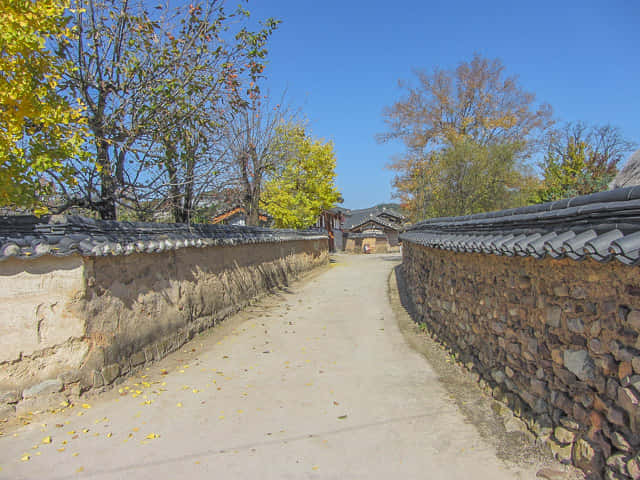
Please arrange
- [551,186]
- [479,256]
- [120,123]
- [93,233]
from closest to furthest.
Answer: [93,233] < [479,256] < [120,123] < [551,186]

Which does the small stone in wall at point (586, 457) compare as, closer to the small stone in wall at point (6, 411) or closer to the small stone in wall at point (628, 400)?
the small stone in wall at point (628, 400)

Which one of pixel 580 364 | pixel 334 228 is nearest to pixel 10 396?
pixel 580 364

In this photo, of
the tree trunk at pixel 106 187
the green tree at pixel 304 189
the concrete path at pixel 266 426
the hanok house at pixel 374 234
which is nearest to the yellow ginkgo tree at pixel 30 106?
the tree trunk at pixel 106 187

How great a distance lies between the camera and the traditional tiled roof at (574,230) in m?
2.31

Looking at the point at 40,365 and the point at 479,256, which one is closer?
the point at 40,365

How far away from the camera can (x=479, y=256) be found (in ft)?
16.4

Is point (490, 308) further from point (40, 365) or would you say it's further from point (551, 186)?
point (551, 186)

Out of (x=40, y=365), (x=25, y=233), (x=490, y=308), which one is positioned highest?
(x=25, y=233)

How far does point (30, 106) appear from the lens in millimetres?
4273

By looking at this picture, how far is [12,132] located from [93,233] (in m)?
1.22

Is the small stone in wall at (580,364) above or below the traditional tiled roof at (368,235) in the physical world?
below

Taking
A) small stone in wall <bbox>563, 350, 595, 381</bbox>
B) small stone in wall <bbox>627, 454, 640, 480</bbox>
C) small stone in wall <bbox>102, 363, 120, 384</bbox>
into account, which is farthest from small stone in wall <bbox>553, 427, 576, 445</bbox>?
small stone in wall <bbox>102, 363, 120, 384</bbox>

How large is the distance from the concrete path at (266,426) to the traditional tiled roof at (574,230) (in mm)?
1719

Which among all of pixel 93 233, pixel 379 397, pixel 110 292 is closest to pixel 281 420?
pixel 379 397
